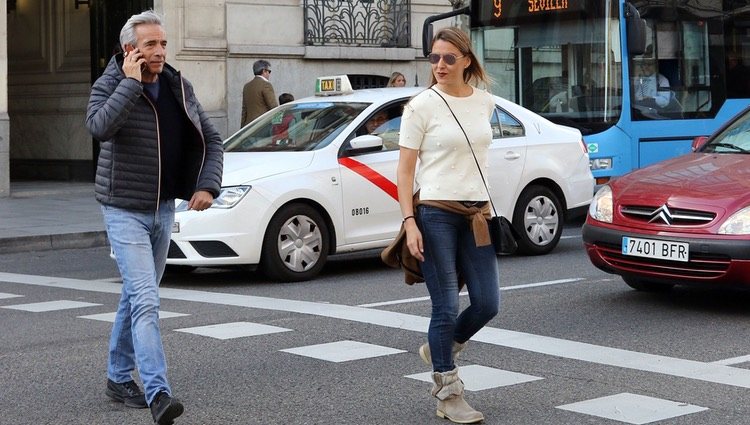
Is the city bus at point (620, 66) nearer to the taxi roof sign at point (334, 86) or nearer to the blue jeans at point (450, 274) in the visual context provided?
the taxi roof sign at point (334, 86)

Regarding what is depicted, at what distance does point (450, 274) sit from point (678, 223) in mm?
3390

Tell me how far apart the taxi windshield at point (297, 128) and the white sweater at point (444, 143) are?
17.3ft

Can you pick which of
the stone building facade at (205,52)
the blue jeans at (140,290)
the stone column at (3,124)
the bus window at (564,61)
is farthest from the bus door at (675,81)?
the blue jeans at (140,290)

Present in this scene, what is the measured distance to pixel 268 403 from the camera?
6.50 meters

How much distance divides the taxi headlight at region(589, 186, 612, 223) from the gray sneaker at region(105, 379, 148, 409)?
412cm

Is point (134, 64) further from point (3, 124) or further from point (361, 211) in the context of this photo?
point (3, 124)

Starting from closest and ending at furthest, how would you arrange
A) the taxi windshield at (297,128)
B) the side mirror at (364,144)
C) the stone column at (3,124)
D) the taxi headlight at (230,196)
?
the taxi headlight at (230,196) → the side mirror at (364,144) → the taxi windshield at (297,128) → the stone column at (3,124)

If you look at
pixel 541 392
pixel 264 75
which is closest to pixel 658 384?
pixel 541 392

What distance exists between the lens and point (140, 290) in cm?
595

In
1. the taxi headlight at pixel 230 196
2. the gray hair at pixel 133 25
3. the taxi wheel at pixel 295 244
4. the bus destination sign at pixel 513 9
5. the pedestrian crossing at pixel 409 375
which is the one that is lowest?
the pedestrian crossing at pixel 409 375

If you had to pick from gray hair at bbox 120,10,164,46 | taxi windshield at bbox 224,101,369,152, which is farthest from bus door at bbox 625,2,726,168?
gray hair at bbox 120,10,164,46

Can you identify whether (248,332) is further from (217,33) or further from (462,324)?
(217,33)

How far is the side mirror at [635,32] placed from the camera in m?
14.7

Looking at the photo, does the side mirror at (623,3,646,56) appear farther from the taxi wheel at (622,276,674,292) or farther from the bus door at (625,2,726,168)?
the taxi wheel at (622,276,674,292)
